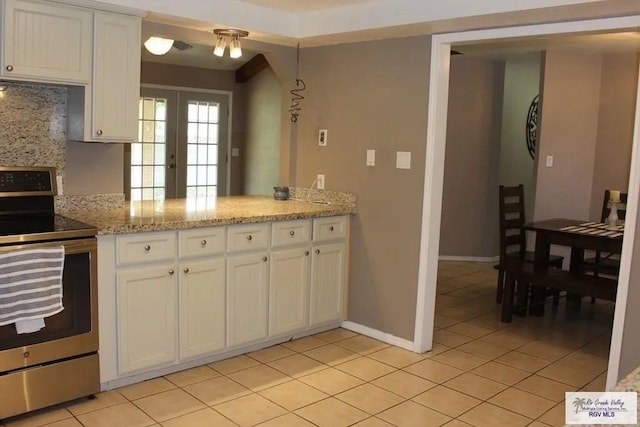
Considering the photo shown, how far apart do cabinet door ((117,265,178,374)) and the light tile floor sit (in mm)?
166

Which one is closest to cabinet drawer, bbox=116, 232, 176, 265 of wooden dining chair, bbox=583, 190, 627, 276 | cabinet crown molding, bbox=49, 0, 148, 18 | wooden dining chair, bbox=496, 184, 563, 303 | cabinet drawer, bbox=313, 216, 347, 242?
cabinet drawer, bbox=313, 216, 347, 242

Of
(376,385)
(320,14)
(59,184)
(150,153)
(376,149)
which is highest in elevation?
(320,14)

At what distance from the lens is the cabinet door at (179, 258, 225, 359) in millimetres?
3213

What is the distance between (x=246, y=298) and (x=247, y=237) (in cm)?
38

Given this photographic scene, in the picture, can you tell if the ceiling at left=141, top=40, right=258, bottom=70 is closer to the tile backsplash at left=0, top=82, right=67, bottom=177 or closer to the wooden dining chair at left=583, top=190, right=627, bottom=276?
the tile backsplash at left=0, top=82, right=67, bottom=177

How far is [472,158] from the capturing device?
6582mm

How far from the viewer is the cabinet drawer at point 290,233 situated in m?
3.63

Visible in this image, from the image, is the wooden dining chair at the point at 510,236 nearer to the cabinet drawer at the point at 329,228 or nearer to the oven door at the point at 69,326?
the cabinet drawer at the point at 329,228

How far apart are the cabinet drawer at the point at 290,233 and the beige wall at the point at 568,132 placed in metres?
2.92

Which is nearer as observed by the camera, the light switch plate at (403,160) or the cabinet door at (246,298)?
the cabinet door at (246,298)

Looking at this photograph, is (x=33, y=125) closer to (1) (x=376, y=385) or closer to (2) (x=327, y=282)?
(2) (x=327, y=282)

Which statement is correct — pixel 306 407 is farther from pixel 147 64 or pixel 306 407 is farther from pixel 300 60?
pixel 147 64

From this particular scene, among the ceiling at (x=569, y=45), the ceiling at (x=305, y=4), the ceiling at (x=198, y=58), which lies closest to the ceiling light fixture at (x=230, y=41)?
the ceiling at (x=305, y=4)

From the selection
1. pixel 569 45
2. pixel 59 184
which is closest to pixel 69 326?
pixel 59 184
